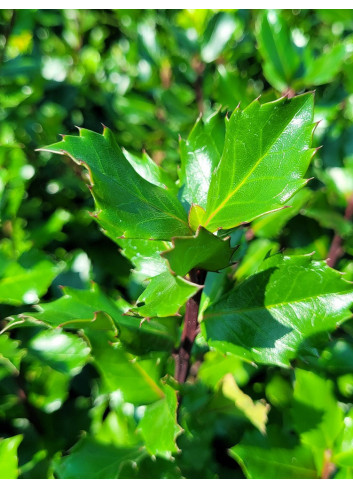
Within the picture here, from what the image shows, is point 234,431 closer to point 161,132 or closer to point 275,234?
point 275,234

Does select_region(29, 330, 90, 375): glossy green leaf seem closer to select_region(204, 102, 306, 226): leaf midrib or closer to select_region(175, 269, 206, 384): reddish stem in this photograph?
select_region(175, 269, 206, 384): reddish stem

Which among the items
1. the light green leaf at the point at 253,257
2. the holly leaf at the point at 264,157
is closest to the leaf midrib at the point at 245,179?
the holly leaf at the point at 264,157

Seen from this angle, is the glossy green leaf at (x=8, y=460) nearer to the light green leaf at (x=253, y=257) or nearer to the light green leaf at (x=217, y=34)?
the light green leaf at (x=253, y=257)

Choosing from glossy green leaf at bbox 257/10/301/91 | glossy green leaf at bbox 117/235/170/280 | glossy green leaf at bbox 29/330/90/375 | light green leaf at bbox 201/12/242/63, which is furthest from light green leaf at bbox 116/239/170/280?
light green leaf at bbox 201/12/242/63

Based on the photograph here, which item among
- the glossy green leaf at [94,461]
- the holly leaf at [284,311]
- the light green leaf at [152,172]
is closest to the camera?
the holly leaf at [284,311]

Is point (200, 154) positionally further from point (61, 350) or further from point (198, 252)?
point (61, 350)

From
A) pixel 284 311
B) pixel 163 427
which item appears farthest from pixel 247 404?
pixel 284 311

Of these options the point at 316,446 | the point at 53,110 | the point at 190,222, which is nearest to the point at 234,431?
the point at 316,446
